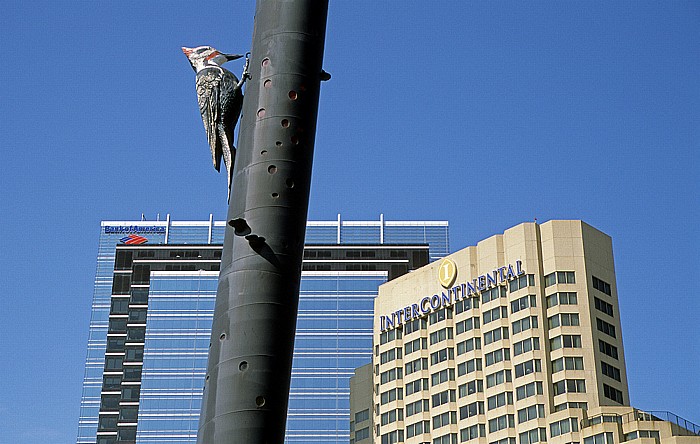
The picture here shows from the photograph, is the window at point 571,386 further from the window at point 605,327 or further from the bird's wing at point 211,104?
the bird's wing at point 211,104

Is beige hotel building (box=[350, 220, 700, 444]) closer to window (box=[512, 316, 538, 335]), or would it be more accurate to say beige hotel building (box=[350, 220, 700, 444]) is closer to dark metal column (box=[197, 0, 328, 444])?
window (box=[512, 316, 538, 335])

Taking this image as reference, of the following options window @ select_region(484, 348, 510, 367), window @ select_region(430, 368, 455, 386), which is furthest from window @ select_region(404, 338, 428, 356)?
window @ select_region(484, 348, 510, 367)

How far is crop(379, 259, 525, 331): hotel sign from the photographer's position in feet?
455

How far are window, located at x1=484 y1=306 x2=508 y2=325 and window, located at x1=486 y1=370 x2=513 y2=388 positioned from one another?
7.10 m

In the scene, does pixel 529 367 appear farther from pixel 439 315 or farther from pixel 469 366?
pixel 439 315

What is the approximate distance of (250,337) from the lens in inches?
417

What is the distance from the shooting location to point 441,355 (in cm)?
14225

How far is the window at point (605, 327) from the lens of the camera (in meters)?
131

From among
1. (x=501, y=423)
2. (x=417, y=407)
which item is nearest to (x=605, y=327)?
(x=501, y=423)

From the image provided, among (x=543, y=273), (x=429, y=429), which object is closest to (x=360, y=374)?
(x=429, y=429)

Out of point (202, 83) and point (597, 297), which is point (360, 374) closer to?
point (597, 297)

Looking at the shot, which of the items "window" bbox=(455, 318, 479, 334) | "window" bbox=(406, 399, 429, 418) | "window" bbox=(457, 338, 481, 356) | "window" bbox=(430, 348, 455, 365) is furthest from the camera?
"window" bbox=(430, 348, 455, 365)

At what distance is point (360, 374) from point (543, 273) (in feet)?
107

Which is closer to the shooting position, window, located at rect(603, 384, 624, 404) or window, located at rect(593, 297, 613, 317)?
window, located at rect(603, 384, 624, 404)
